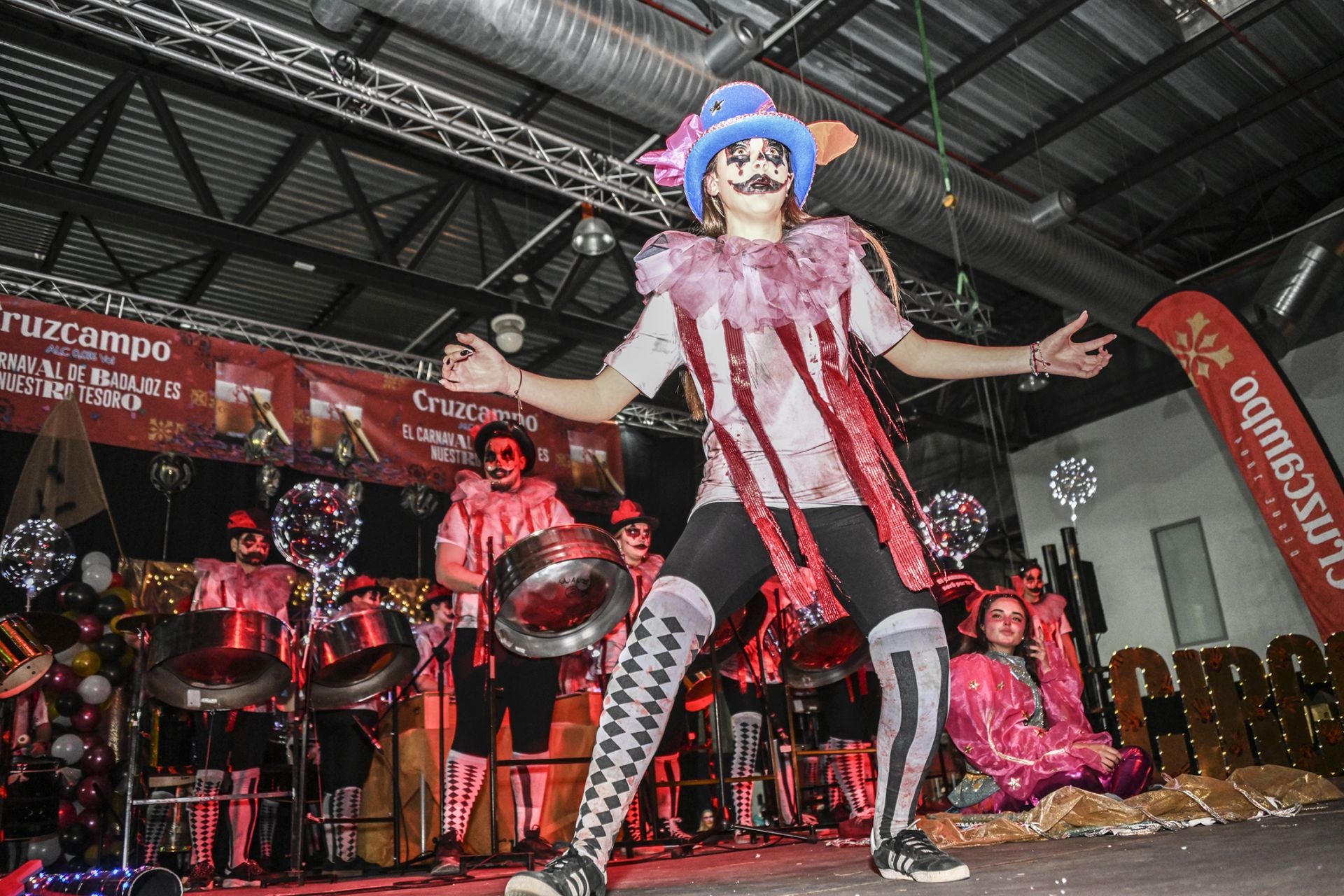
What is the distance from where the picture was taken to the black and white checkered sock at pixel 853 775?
17.6 ft

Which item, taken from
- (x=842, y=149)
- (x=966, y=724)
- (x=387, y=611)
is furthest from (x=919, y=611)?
(x=387, y=611)

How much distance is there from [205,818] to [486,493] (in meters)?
2.08

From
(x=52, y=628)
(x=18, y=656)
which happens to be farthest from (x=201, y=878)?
(x=52, y=628)

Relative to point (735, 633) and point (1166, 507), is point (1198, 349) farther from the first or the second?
point (735, 633)

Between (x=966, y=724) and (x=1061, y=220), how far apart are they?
4.69 meters

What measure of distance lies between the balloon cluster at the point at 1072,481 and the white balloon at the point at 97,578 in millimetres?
7655

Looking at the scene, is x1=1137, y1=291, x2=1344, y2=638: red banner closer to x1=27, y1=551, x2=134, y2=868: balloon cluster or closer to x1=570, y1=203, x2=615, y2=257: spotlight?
x1=570, y1=203, x2=615, y2=257: spotlight

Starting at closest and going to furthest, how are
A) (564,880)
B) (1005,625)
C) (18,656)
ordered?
(564,880)
(18,656)
(1005,625)

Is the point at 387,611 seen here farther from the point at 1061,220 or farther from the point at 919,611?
the point at 1061,220

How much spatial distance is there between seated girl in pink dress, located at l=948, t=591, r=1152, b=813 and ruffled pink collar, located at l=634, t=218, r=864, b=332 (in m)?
1.91

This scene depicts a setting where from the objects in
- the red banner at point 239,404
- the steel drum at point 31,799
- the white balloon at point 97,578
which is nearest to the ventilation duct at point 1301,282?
the red banner at point 239,404

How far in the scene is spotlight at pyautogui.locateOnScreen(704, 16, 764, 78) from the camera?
5.11 meters

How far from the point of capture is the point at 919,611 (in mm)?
1777

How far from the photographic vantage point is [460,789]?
3.66 metres
